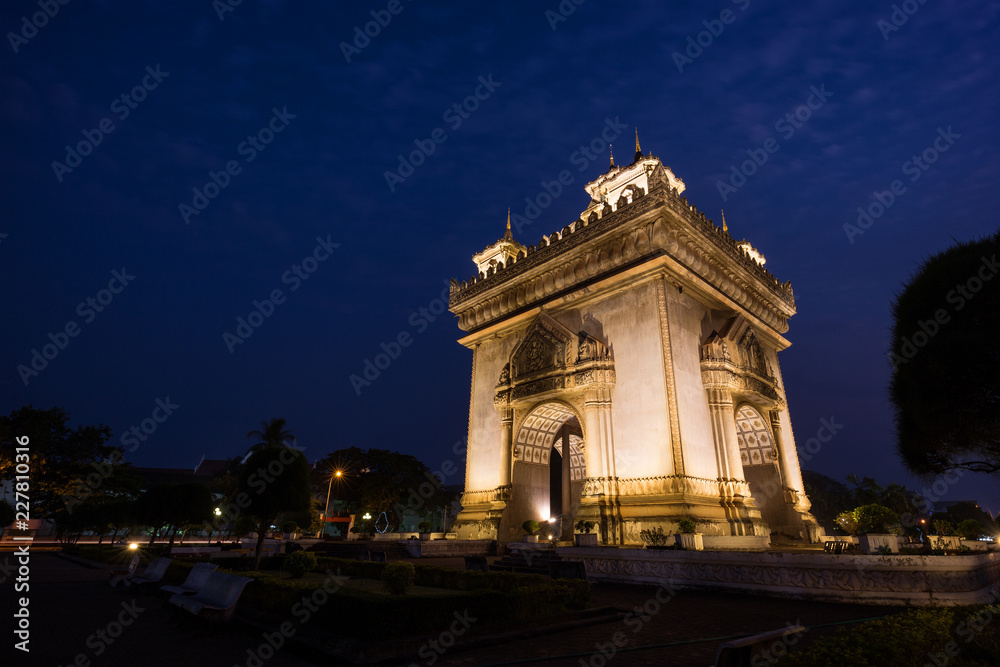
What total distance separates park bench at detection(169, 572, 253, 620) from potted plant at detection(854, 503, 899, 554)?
12277 millimetres

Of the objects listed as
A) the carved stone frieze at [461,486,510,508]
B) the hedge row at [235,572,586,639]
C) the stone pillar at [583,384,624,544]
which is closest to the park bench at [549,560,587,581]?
the hedge row at [235,572,586,639]

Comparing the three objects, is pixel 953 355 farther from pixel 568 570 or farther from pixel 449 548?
pixel 449 548

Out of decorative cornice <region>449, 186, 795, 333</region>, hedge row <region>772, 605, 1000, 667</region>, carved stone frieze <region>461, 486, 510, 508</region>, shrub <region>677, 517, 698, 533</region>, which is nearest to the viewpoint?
hedge row <region>772, 605, 1000, 667</region>

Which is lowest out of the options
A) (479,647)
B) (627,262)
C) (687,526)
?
(479,647)

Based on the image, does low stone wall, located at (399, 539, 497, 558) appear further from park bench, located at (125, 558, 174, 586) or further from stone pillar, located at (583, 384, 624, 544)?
park bench, located at (125, 558, 174, 586)

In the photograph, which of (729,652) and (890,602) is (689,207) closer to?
(890,602)

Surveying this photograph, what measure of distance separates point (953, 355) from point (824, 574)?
17.9ft

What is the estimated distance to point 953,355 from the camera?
271 inches

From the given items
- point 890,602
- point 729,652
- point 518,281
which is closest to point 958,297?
point 890,602

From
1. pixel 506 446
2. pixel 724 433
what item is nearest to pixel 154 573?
pixel 506 446

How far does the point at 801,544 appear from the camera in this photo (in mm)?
19516

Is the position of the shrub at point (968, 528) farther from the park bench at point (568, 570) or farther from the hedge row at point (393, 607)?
the hedge row at point (393, 607)

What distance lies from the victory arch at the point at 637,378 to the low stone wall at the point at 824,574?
9.65 ft

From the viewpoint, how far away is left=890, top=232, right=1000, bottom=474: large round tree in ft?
22.1
